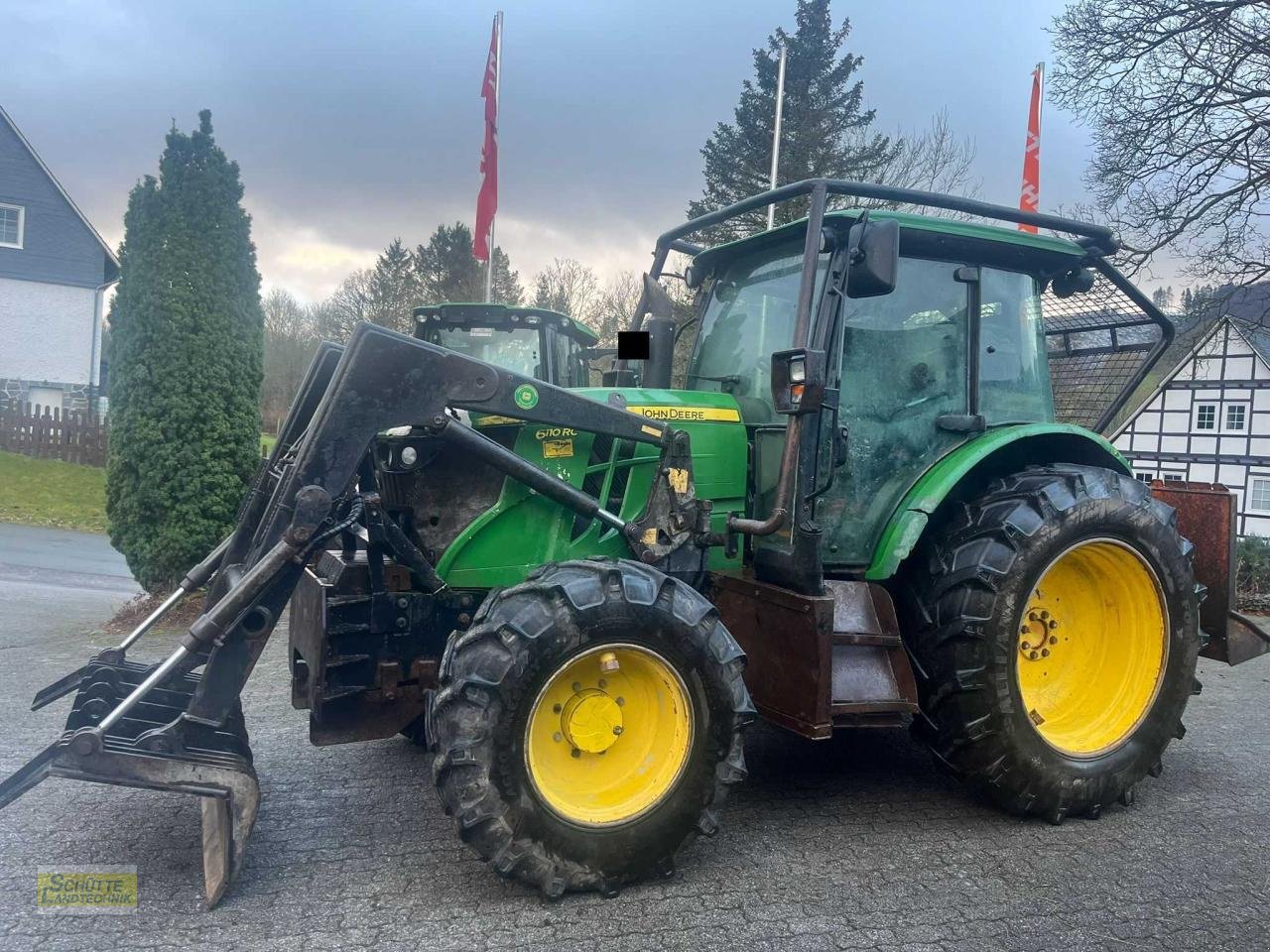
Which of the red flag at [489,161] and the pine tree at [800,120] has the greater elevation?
the pine tree at [800,120]

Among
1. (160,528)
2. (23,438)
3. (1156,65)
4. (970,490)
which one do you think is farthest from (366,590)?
(23,438)

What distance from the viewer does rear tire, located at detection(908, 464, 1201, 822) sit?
387cm

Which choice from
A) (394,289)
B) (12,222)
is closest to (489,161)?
(12,222)

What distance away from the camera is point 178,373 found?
26.2ft

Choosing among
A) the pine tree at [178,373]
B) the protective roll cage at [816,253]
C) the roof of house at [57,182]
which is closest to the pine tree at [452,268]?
the roof of house at [57,182]

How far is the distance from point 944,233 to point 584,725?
267 cm

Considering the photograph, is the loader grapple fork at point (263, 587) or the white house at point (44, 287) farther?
the white house at point (44, 287)

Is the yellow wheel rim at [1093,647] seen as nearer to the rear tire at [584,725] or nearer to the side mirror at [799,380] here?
the side mirror at [799,380]

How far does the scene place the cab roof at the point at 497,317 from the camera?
37.4ft

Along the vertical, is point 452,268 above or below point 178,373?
above

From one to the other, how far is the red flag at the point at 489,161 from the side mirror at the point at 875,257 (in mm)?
11124

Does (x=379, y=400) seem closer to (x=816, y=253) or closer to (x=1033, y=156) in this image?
(x=816, y=253)

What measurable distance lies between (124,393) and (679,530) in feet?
20.3

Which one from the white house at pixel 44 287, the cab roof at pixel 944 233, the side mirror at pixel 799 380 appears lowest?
the side mirror at pixel 799 380
